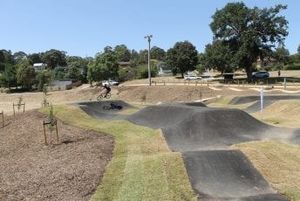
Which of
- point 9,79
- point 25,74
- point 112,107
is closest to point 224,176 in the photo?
point 112,107

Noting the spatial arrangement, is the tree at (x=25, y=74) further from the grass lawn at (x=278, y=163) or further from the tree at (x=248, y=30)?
the grass lawn at (x=278, y=163)

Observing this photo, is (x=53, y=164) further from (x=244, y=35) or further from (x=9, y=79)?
(x=9, y=79)

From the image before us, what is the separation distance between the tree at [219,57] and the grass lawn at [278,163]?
54.3m

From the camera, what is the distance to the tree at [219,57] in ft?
233

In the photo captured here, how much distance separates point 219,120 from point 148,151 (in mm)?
5368

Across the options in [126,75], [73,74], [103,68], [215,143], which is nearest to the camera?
[215,143]

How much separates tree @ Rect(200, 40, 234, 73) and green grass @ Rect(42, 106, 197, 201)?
5246 cm

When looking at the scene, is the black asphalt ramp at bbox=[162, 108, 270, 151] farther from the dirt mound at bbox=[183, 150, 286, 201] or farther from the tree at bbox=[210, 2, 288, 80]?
the tree at bbox=[210, 2, 288, 80]

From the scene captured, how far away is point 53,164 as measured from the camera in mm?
16328

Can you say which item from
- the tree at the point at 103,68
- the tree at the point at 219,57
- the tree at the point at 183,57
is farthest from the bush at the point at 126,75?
the tree at the point at 219,57

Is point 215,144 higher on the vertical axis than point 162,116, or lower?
lower

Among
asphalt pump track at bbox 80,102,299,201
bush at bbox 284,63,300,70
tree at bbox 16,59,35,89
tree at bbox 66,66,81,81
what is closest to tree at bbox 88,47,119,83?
tree at bbox 16,59,35,89

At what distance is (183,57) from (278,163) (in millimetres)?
87180

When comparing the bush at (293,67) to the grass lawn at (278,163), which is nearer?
the grass lawn at (278,163)
